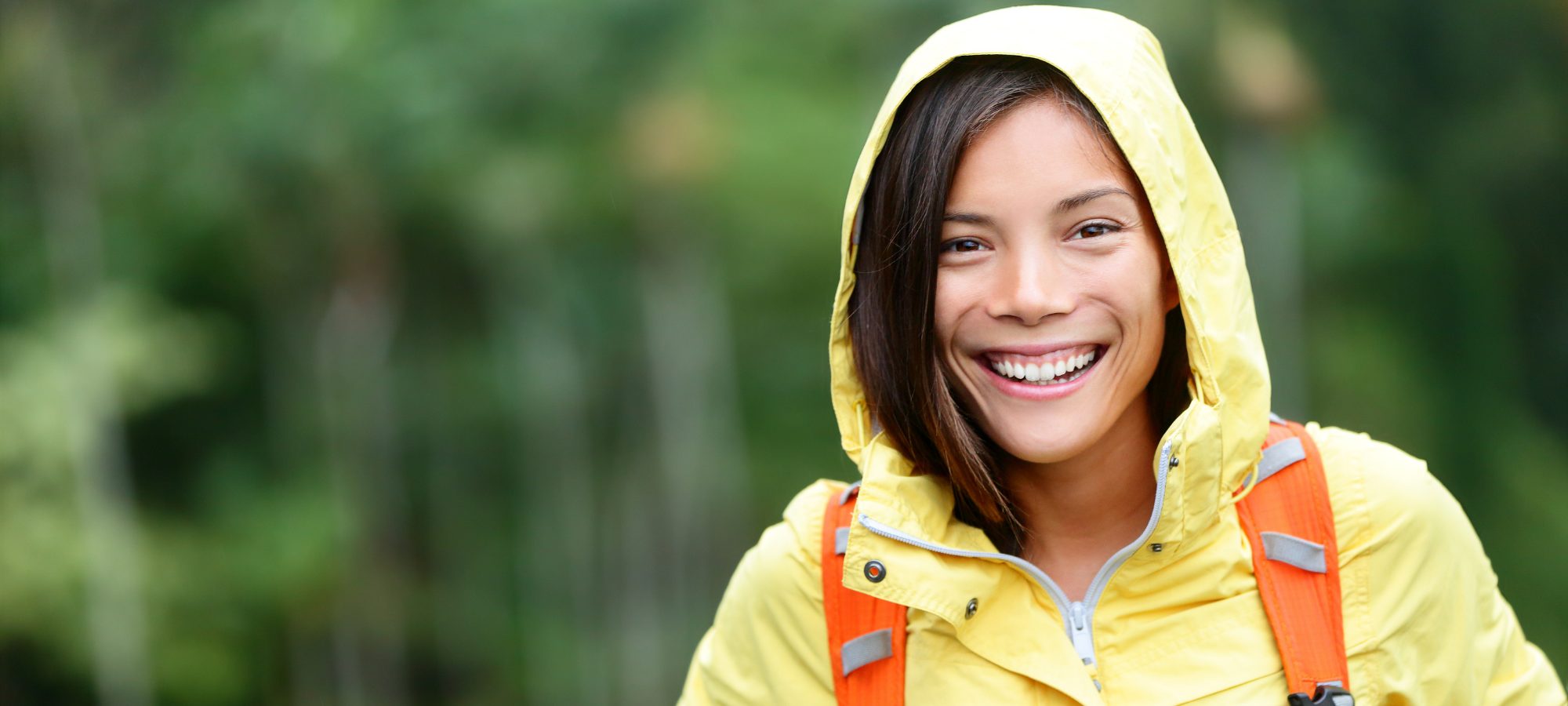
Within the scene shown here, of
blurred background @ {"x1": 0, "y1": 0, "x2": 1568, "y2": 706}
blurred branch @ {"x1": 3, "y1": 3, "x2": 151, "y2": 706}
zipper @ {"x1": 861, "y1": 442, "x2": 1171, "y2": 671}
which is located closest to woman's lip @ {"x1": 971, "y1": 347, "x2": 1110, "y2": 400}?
zipper @ {"x1": 861, "y1": 442, "x2": 1171, "y2": 671}

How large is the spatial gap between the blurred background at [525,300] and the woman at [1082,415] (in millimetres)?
6914

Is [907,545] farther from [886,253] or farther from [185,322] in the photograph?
[185,322]

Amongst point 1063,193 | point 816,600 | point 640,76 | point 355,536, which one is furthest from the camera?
point 640,76

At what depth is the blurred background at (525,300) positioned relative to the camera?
329 inches

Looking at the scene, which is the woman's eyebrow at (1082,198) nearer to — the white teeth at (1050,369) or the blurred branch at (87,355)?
the white teeth at (1050,369)

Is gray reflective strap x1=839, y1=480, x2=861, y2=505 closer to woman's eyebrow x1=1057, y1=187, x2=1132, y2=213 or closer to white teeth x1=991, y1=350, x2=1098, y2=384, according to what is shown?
white teeth x1=991, y1=350, x2=1098, y2=384

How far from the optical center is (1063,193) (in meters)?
1.31

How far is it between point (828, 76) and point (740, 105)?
0.89m

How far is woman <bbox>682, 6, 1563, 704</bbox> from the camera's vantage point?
132cm

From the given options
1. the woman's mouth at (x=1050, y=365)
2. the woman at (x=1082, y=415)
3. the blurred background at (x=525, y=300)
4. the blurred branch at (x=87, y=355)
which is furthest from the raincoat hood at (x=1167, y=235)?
the blurred branch at (x=87, y=355)

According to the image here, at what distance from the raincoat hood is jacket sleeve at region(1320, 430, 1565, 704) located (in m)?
0.13

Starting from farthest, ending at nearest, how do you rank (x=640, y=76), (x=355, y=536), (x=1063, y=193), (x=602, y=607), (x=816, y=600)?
(x=602, y=607) → (x=640, y=76) → (x=355, y=536) → (x=816, y=600) → (x=1063, y=193)

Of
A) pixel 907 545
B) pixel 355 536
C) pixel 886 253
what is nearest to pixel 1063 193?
pixel 886 253

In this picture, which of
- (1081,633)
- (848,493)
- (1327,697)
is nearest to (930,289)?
(848,493)
